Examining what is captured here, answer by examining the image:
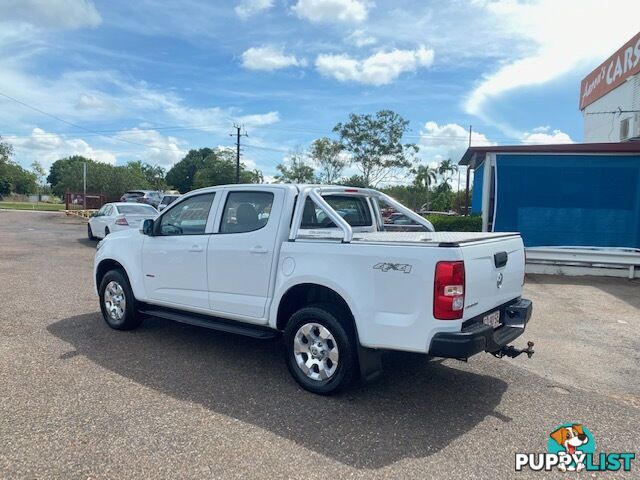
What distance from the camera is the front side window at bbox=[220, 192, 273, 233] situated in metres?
4.82

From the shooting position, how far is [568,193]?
11797mm

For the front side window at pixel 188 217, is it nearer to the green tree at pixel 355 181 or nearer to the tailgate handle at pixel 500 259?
the tailgate handle at pixel 500 259

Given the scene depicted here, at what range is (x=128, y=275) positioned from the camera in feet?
19.7

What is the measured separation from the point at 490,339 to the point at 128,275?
4208mm

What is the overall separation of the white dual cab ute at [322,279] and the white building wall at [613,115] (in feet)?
54.3

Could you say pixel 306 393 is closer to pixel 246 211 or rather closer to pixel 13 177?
pixel 246 211

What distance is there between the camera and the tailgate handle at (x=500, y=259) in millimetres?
4109

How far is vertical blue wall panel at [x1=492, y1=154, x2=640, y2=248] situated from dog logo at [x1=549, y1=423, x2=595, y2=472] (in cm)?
881

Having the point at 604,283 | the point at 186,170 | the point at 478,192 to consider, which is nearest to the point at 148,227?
the point at 604,283

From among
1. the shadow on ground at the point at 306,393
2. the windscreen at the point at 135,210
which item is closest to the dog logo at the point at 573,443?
the shadow on ground at the point at 306,393

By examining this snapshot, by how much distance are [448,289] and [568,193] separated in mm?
9697

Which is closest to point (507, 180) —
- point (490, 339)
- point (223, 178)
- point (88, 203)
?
point (490, 339)

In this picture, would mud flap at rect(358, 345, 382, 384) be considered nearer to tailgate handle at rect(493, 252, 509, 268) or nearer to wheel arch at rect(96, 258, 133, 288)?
tailgate handle at rect(493, 252, 509, 268)

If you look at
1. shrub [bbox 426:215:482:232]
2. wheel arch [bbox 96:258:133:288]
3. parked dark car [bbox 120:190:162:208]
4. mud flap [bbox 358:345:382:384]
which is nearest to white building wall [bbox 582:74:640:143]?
shrub [bbox 426:215:482:232]
